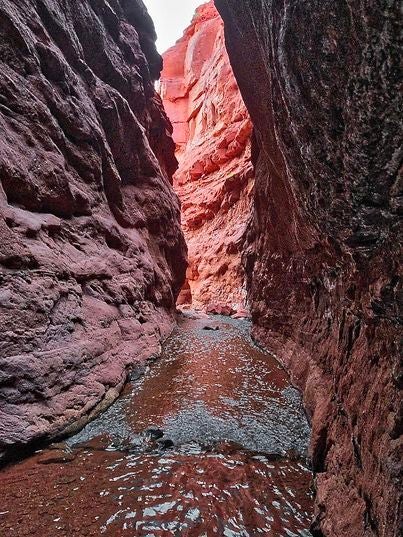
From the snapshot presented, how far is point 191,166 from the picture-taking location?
150 feet

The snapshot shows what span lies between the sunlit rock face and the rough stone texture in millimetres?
15616

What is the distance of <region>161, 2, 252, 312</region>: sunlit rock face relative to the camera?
33.5 meters

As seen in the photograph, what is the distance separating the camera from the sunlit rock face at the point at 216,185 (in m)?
33.5

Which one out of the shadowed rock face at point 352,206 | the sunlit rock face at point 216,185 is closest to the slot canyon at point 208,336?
the shadowed rock face at point 352,206

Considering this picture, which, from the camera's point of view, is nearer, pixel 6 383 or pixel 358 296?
pixel 358 296

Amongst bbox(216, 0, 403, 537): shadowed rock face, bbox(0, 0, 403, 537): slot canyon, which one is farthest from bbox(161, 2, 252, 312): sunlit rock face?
bbox(216, 0, 403, 537): shadowed rock face

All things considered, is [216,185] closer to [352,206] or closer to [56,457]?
[56,457]

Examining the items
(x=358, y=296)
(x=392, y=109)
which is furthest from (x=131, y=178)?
(x=392, y=109)

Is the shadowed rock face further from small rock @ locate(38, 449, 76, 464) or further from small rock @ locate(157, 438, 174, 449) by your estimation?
small rock @ locate(38, 449, 76, 464)

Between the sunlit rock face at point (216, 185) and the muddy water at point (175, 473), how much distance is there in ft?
64.7

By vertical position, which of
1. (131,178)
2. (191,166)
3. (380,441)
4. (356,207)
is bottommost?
(380,441)

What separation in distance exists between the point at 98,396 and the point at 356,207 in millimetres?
5975

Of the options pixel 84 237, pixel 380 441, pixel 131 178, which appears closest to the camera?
pixel 380 441

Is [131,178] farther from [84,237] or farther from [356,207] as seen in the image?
[356,207]
